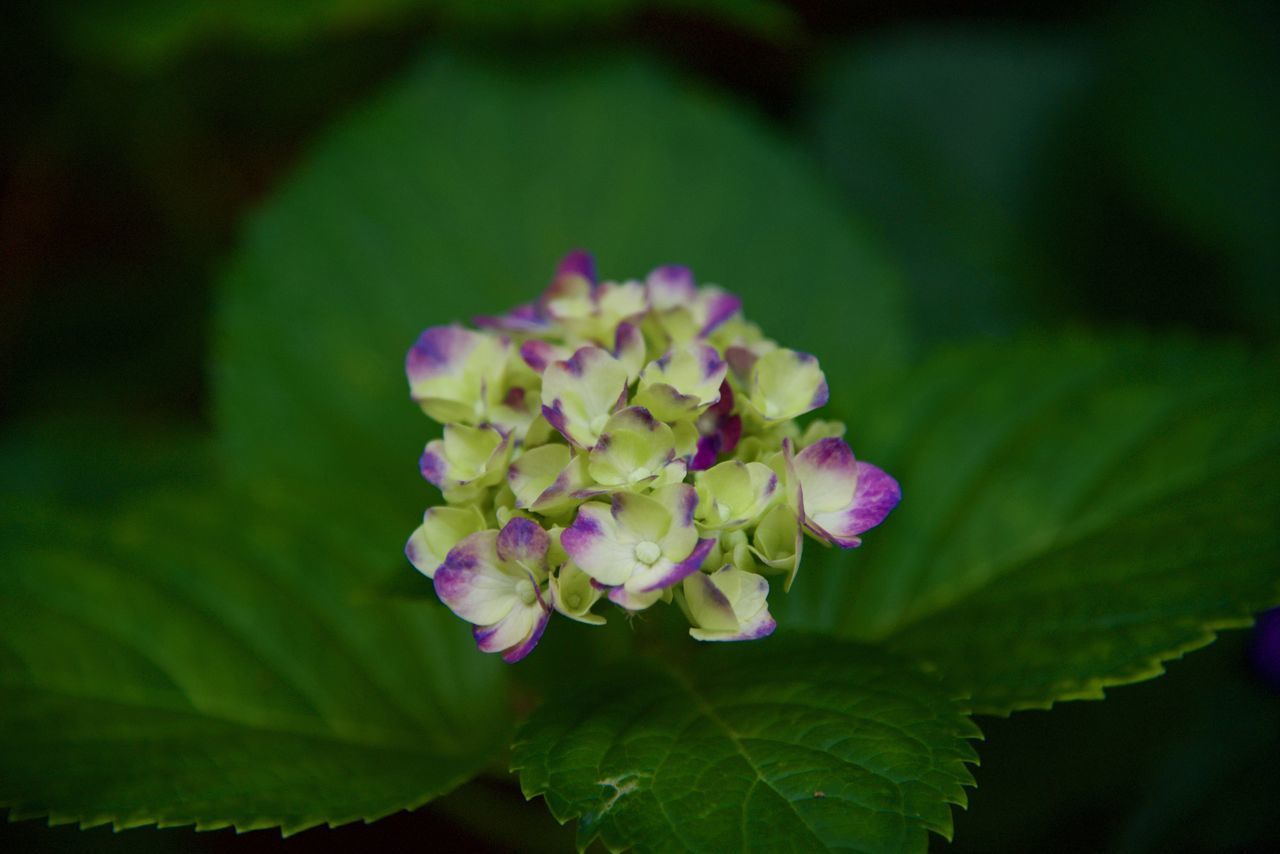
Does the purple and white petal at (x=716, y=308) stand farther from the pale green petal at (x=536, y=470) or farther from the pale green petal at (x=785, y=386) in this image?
the pale green petal at (x=536, y=470)

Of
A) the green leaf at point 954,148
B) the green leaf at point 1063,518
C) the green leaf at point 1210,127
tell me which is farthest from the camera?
the green leaf at point 954,148

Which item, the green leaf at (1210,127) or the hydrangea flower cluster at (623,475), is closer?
the hydrangea flower cluster at (623,475)

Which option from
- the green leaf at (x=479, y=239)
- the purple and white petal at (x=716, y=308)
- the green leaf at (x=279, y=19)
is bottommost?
the purple and white petal at (x=716, y=308)

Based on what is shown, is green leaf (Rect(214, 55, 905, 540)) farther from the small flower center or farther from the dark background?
the small flower center

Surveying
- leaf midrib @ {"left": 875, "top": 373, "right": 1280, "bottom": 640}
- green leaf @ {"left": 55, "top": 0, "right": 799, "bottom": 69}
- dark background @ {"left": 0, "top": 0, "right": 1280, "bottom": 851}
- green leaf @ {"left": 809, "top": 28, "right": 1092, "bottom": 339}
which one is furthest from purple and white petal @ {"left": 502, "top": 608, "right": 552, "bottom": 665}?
green leaf @ {"left": 809, "top": 28, "right": 1092, "bottom": 339}

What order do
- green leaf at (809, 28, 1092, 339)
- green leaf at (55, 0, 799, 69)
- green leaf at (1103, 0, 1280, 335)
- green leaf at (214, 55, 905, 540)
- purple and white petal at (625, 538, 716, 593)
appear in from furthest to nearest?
green leaf at (809, 28, 1092, 339)
green leaf at (1103, 0, 1280, 335)
green leaf at (55, 0, 799, 69)
green leaf at (214, 55, 905, 540)
purple and white petal at (625, 538, 716, 593)

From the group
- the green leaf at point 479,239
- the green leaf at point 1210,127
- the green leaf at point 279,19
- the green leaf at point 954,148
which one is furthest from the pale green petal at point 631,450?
the green leaf at point 1210,127

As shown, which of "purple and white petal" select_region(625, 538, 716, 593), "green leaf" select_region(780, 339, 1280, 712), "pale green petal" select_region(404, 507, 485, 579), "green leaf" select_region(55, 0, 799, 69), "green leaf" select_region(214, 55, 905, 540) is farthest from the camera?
"green leaf" select_region(55, 0, 799, 69)

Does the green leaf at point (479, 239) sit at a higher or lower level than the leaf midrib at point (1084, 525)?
higher

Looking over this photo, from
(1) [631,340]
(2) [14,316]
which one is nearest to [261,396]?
(1) [631,340]
